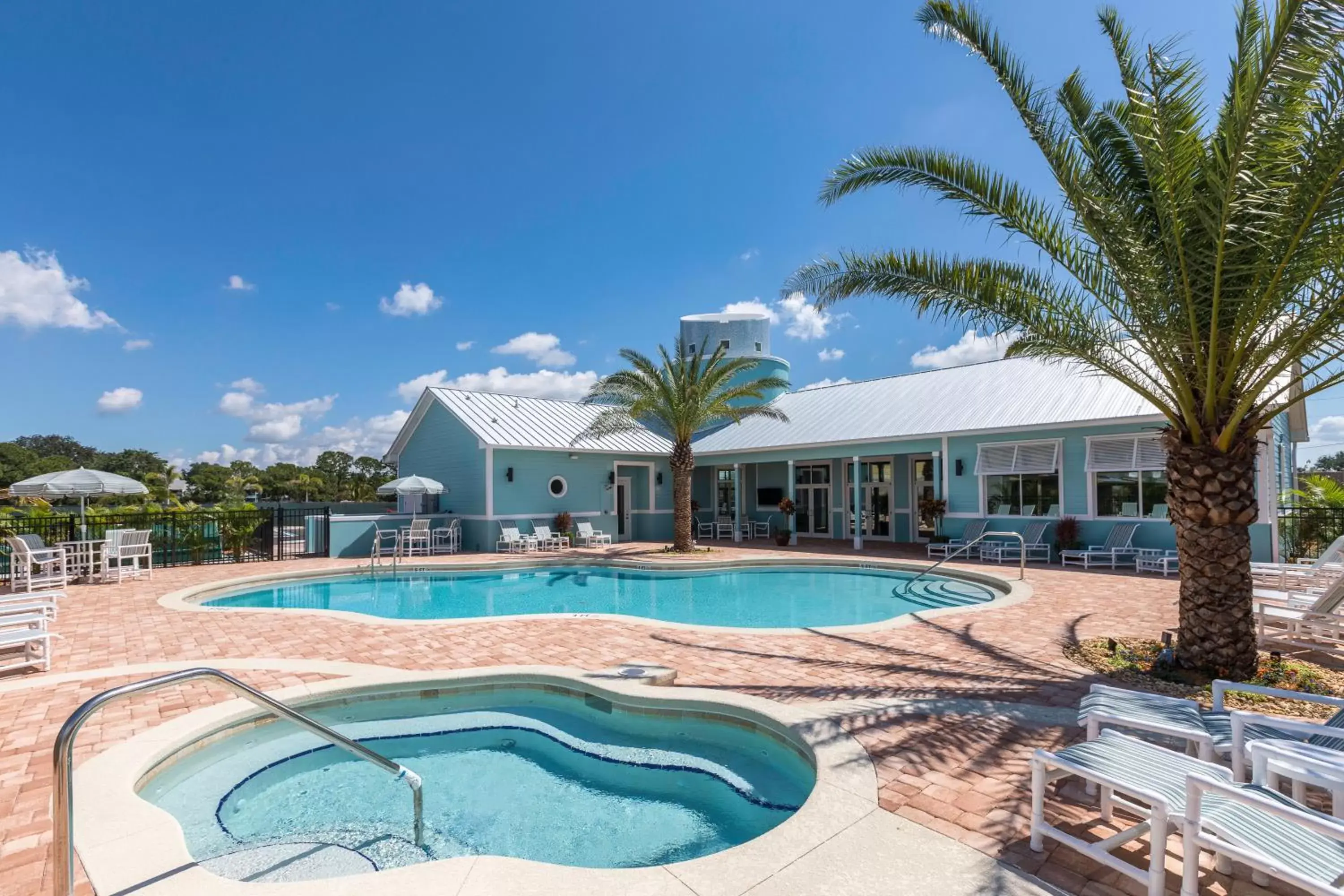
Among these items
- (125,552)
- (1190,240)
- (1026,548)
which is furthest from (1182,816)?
(125,552)

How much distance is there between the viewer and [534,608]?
38.7 feet

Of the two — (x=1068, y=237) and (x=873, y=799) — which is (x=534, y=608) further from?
(x=1068, y=237)

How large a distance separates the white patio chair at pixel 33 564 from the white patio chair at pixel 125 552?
2.16 feet

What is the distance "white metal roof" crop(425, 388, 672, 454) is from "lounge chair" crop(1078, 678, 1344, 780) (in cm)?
1766

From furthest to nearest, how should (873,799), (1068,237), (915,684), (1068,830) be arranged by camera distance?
(1068,237), (915,684), (873,799), (1068,830)

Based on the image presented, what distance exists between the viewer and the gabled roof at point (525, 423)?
67.4ft

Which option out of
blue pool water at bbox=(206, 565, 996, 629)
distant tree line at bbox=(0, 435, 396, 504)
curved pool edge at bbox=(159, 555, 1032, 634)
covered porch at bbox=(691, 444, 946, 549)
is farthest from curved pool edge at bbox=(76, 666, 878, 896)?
distant tree line at bbox=(0, 435, 396, 504)

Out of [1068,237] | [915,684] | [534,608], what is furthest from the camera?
[534,608]

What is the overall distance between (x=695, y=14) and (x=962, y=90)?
5929 millimetres

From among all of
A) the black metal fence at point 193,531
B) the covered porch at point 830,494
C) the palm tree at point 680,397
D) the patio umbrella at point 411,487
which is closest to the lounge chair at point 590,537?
the palm tree at point 680,397

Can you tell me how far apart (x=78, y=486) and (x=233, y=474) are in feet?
158

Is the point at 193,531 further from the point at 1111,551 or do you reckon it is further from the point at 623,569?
the point at 1111,551

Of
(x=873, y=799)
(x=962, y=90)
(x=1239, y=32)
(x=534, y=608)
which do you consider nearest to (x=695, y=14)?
(x=962, y=90)

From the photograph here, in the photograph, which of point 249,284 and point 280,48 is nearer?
point 280,48
